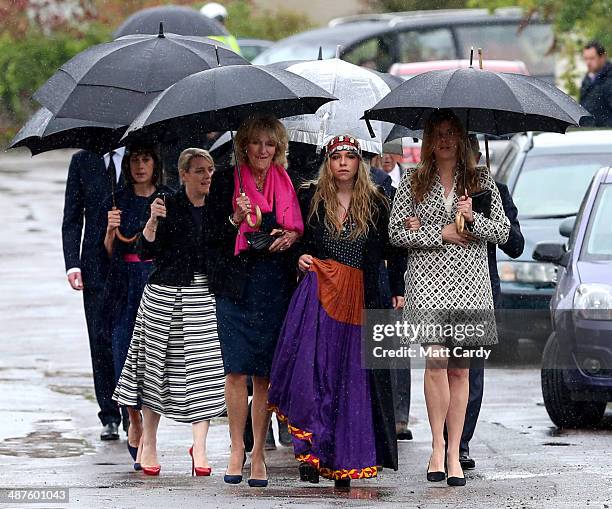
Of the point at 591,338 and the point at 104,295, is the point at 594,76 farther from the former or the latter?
the point at 104,295

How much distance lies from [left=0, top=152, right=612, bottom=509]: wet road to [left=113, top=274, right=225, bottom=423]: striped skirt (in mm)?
400

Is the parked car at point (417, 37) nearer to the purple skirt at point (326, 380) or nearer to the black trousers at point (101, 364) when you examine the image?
the black trousers at point (101, 364)

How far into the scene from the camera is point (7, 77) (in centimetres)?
3197

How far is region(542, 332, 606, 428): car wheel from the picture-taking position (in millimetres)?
10891

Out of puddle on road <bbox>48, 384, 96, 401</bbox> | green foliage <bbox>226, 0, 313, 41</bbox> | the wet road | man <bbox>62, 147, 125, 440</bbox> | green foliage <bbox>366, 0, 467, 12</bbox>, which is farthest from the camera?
green foliage <bbox>226, 0, 313, 41</bbox>

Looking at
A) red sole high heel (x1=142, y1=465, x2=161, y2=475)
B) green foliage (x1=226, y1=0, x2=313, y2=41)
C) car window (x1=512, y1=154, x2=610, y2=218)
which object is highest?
green foliage (x1=226, y1=0, x2=313, y2=41)

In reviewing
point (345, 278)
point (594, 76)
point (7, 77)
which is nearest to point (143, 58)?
point (345, 278)

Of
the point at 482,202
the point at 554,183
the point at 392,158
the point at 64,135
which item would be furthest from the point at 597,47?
the point at 482,202

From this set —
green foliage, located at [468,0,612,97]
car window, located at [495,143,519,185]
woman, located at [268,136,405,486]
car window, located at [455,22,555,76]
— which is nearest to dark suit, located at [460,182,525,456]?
woman, located at [268,136,405,486]

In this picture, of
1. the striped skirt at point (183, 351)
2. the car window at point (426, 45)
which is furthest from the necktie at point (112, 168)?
the car window at point (426, 45)

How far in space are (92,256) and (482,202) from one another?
9.55 ft

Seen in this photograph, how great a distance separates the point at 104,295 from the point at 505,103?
2946 mm

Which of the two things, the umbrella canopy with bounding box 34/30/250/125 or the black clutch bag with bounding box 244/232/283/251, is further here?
the umbrella canopy with bounding box 34/30/250/125

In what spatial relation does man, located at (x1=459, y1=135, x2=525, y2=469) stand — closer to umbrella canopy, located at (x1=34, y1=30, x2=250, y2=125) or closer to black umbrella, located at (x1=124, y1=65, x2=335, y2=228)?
black umbrella, located at (x1=124, y1=65, x2=335, y2=228)
